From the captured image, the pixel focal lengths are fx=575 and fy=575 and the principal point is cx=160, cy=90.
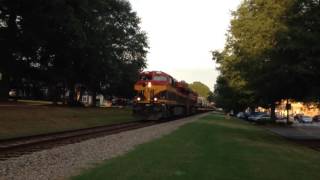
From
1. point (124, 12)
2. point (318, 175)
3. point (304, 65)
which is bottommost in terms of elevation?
point (318, 175)

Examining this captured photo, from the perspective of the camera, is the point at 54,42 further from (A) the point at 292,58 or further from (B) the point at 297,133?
(A) the point at 292,58

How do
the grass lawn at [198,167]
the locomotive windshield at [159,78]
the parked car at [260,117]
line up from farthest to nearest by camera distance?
the parked car at [260,117] < the locomotive windshield at [159,78] < the grass lawn at [198,167]

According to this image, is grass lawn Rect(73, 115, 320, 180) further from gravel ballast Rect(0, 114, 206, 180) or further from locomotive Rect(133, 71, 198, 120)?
locomotive Rect(133, 71, 198, 120)

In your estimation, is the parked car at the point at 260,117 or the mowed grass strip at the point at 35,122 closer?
the mowed grass strip at the point at 35,122

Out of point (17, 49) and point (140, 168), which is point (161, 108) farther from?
point (140, 168)

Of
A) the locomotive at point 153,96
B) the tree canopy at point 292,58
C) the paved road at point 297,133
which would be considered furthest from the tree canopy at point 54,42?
the paved road at point 297,133

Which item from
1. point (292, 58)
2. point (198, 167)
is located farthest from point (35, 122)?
point (198, 167)

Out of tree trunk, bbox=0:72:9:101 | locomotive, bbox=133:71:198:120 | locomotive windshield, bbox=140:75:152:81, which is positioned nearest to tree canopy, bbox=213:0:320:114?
locomotive, bbox=133:71:198:120

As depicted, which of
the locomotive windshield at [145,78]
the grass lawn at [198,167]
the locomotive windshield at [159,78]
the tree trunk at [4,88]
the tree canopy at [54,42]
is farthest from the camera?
the locomotive windshield at [145,78]

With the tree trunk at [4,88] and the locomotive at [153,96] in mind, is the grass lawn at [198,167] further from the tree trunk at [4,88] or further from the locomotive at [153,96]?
the tree trunk at [4,88]

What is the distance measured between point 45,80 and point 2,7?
36.6 ft

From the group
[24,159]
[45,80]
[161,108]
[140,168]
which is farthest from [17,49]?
[140,168]

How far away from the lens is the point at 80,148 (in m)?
21.9

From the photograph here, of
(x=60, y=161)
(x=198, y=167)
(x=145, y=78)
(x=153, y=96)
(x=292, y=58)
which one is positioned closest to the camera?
(x=198, y=167)
